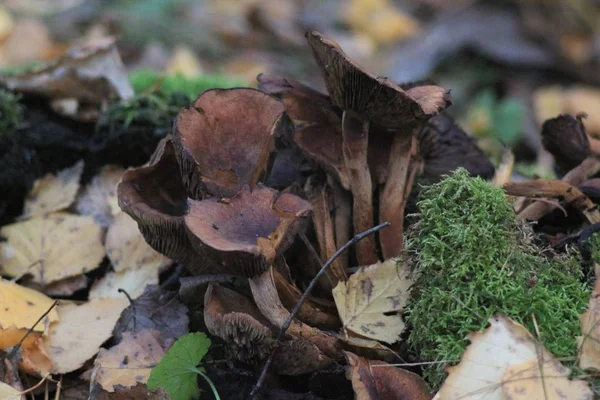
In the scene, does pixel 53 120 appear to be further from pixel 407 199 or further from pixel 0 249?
pixel 407 199

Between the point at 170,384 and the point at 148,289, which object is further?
the point at 148,289

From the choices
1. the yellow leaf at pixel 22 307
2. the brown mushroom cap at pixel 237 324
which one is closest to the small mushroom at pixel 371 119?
the brown mushroom cap at pixel 237 324

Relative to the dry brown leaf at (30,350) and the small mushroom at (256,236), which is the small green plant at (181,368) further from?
the dry brown leaf at (30,350)

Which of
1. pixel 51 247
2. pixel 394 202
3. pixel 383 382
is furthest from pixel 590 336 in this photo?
pixel 51 247

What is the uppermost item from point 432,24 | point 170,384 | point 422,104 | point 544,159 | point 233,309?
point 422,104

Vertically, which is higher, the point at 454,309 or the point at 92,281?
the point at 454,309

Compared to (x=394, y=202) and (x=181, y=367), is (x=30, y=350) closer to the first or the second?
(x=181, y=367)

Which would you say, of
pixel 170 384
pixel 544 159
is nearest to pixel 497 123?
pixel 544 159
